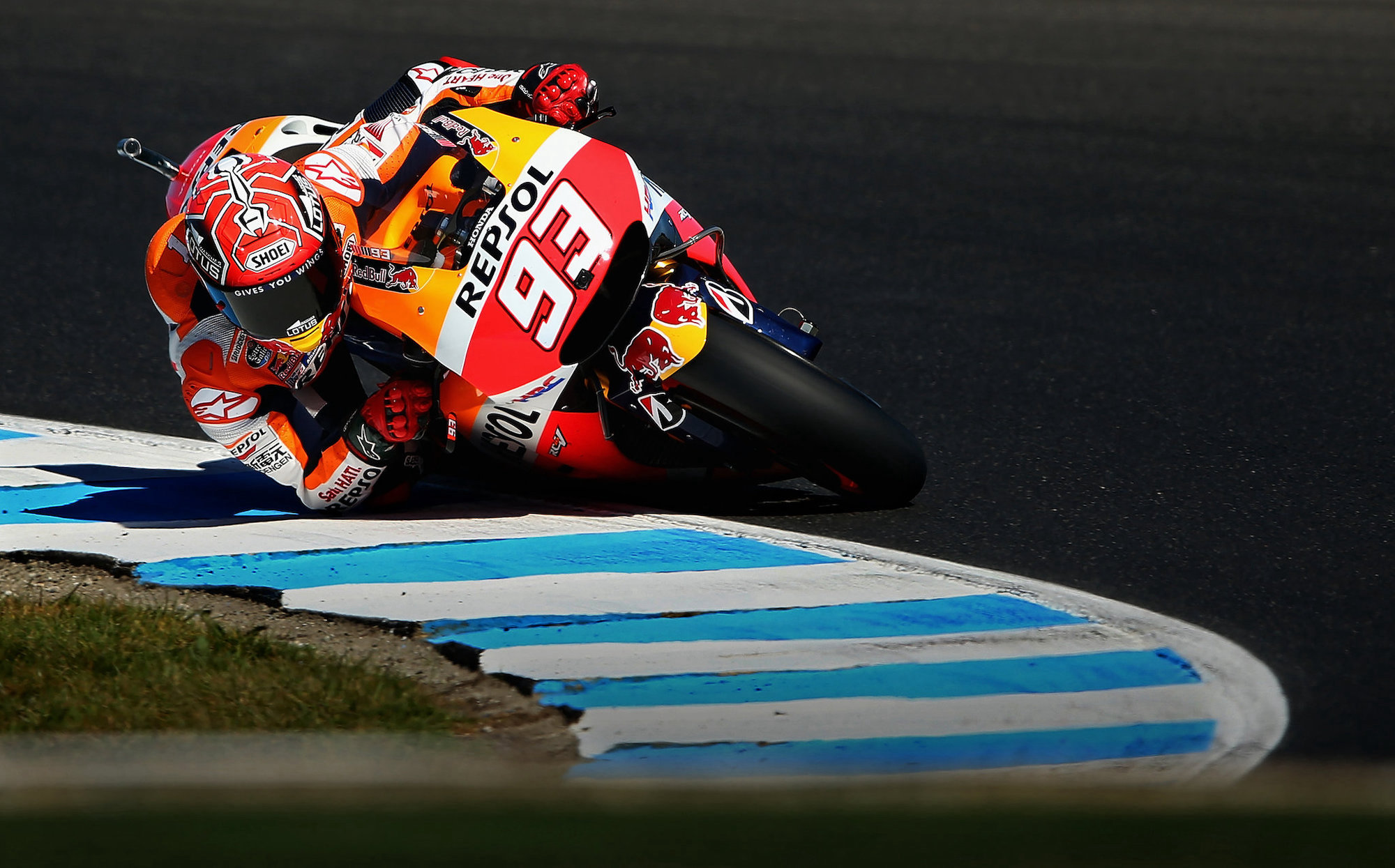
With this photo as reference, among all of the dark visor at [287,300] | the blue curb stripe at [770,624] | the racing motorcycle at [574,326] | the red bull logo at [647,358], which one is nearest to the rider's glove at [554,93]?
the racing motorcycle at [574,326]

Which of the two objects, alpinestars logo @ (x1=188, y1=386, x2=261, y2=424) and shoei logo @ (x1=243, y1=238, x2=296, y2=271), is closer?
shoei logo @ (x1=243, y1=238, x2=296, y2=271)

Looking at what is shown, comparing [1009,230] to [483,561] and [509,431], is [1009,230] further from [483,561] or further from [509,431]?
[483,561]

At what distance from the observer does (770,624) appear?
4301 millimetres

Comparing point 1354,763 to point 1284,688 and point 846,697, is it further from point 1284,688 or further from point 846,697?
point 846,697

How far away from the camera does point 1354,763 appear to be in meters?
3.47

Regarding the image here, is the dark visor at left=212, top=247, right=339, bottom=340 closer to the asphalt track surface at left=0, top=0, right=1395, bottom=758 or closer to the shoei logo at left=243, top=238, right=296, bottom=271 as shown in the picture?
the shoei logo at left=243, top=238, right=296, bottom=271

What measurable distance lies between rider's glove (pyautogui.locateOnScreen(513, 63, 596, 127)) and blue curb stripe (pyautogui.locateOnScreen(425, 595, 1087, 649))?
1.66 metres

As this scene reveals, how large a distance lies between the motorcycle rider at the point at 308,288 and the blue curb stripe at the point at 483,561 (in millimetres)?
255

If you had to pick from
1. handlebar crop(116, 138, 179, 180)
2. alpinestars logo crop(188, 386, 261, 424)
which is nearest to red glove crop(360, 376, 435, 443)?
alpinestars logo crop(188, 386, 261, 424)

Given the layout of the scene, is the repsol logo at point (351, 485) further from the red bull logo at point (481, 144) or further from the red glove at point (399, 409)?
the red bull logo at point (481, 144)

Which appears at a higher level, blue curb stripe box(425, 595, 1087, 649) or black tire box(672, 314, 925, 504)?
black tire box(672, 314, 925, 504)

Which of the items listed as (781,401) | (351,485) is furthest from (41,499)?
(781,401)

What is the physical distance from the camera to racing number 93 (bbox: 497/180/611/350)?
14.0ft

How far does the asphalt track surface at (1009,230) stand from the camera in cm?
495
